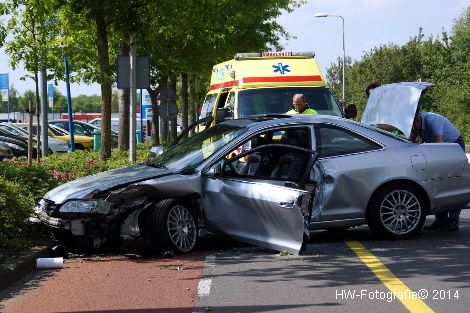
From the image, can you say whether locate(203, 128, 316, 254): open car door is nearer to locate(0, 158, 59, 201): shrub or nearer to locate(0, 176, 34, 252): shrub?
locate(0, 176, 34, 252): shrub

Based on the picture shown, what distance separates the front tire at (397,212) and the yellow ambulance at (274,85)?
5521 millimetres

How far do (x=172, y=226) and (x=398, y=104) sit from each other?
383 centimetres

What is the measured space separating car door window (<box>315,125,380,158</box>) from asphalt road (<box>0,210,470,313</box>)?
44.5 inches

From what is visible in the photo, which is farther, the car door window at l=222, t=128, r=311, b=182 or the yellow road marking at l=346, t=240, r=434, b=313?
the car door window at l=222, t=128, r=311, b=182

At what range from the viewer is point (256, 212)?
8.86 metres

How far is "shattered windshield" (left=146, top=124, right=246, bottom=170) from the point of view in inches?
376

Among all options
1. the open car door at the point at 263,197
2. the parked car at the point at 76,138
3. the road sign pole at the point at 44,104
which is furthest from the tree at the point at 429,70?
the open car door at the point at 263,197

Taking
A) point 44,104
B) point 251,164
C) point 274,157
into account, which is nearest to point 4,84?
point 44,104

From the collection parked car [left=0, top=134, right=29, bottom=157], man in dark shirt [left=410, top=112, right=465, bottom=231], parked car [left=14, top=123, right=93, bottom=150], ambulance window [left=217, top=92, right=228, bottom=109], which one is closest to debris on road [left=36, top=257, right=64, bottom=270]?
man in dark shirt [left=410, top=112, right=465, bottom=231]

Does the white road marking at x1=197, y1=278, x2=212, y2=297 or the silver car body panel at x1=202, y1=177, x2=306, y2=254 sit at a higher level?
the silver car body panel at x1=202, y1=177, x2=306, y2=254

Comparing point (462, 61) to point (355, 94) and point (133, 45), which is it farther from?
point (133, 45)

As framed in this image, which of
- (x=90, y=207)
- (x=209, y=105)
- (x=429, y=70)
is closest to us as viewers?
(x=90, y=207)

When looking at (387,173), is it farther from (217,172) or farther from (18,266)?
(18,266)

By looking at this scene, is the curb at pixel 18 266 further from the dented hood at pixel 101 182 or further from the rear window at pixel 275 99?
the rear window at pixel 275 99
